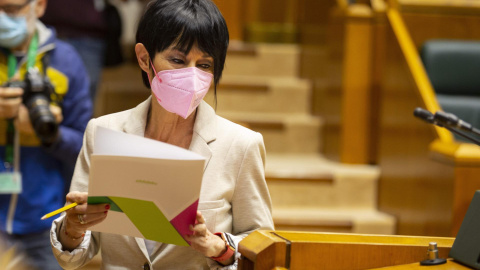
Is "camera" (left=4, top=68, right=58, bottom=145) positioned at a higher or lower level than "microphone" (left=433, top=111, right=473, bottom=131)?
lower

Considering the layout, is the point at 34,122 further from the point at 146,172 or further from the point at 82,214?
the point at 146,172

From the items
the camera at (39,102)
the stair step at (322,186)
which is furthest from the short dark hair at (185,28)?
the stair step at (322,186)

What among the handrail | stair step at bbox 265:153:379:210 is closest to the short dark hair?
the handrail

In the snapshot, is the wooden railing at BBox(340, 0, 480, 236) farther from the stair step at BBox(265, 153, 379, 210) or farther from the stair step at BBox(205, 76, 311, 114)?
the stair step at BBox(205, 76, 311, 114)

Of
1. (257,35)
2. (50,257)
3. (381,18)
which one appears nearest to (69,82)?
(50,257)

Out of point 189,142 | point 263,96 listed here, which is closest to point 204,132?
point 189,142

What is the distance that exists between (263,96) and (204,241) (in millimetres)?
2433

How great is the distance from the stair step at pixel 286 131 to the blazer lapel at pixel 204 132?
195 cm

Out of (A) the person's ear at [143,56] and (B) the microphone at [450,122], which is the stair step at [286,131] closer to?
(A) the person's ear at [143,56]

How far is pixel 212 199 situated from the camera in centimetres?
137

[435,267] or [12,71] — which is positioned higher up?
[12,71]

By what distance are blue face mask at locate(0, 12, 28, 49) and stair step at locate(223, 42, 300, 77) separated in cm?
187

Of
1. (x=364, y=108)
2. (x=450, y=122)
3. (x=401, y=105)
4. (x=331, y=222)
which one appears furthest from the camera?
(x=364, y=108)

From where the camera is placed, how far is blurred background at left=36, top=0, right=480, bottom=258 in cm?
279
